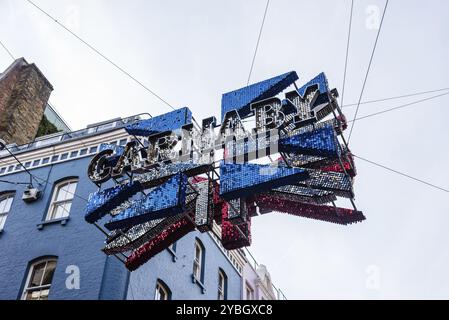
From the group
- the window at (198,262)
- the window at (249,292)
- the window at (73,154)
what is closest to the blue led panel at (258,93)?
the window at (73,154)

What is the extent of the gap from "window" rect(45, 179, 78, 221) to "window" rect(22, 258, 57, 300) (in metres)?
1.63

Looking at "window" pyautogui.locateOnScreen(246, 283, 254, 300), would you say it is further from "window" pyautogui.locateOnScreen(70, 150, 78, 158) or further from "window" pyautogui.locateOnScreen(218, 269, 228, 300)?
"window" pyautogui.locateOnScreen(70, 150, 78, 158)

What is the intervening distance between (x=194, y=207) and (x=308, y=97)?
3.07 metres

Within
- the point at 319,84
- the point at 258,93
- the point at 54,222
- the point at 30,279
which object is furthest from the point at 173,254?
the point at 319,84

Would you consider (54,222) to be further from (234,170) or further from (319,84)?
(319,84)

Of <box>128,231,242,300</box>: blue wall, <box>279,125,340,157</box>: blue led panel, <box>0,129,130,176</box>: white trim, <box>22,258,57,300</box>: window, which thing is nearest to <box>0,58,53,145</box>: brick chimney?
<box>0,129,130,176</box>: white trim

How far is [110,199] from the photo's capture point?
10.9 metres

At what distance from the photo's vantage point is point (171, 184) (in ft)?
33.4

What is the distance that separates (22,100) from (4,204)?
6.04 meters

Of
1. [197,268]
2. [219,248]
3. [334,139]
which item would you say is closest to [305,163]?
[334,139]

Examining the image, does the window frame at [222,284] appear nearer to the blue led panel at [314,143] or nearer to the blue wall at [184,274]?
the blue wall at [184,274]

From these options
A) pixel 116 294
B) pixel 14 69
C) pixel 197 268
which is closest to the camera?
pixel 116 294

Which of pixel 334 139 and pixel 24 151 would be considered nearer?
pixel 334 139
